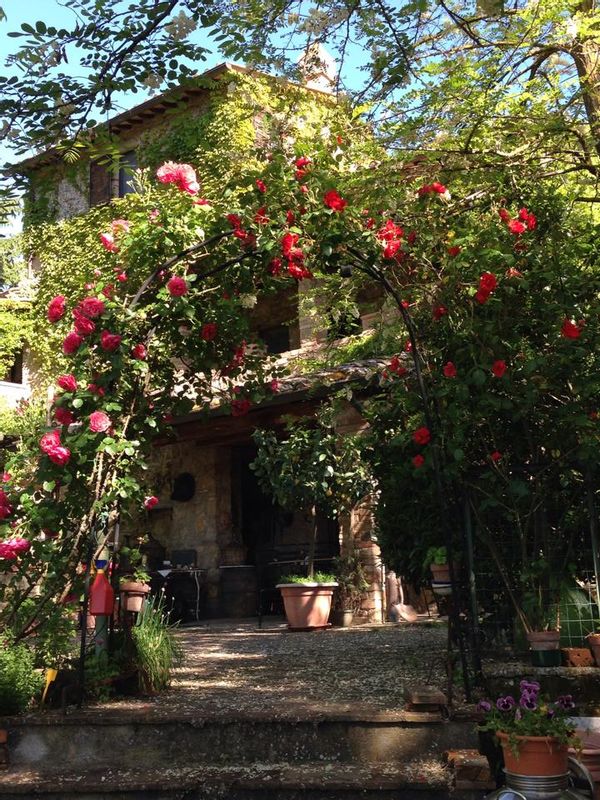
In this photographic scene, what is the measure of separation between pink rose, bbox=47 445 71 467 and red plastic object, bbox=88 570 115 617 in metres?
0.74

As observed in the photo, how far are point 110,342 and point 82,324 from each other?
21 cm

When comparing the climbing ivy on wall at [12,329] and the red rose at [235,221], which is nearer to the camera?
the red rose at [235,221]

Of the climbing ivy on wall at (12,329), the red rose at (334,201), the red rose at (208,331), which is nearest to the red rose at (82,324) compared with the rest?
the red rose at (208,331)

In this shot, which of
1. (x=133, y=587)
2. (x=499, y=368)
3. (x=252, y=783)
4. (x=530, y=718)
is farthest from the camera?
(x=133, y=587)

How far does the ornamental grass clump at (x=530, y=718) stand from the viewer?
116 inches

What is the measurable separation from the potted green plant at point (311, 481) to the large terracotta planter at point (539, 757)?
572cm

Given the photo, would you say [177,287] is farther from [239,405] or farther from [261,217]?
[239,405]

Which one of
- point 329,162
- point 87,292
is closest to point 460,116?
point 329,162

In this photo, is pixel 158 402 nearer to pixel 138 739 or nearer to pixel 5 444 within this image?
pixel 138 739

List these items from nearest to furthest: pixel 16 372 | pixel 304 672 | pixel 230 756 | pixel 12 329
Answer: pixel 230 756 → pixel 304 672 → pixel 12 329 → pixel 16 372

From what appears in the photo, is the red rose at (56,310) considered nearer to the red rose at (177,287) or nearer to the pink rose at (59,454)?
the red rose at (177,287)

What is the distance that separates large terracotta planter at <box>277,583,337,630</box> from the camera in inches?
354

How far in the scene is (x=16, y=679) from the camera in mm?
4098

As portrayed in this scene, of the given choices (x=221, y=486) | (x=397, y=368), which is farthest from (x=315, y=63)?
(x=221, y=486)
